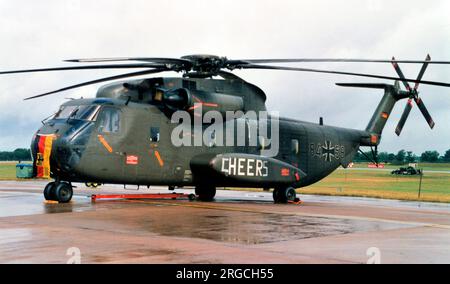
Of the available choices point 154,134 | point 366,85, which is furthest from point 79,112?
point 366,85

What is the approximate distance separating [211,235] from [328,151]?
1528 centimetres

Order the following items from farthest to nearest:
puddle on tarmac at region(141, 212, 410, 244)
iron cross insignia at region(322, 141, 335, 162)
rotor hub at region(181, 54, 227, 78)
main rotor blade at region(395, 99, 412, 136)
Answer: main rotor blade at region(395, 99, 412, 136), iron cross insignia at region(322, 141, 335, 162), rotor hub at region(181, 54, 227, 78), puddle on tarmac at region(141, 212, 410, 244)

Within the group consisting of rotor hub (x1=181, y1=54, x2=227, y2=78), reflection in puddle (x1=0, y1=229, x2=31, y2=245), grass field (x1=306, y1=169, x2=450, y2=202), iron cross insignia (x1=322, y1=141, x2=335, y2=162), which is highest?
rotor hub (x1=181, y1=54, x2=227, y2=78)

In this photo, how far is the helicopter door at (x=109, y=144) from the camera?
18922 millimetres

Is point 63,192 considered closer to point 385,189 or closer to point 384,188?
point 385,189

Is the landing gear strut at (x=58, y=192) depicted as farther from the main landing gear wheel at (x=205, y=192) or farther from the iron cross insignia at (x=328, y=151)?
the iron cross insignia at (x=328, y=151)

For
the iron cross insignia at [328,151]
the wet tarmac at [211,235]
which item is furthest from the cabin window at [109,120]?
the iron cross insignia at [328,151]

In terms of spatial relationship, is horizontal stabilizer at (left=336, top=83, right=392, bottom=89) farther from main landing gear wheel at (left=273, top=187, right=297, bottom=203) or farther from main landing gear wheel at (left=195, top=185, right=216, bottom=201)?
main landing gear wheel at (left=195, top=185, right=216, bottom=201)

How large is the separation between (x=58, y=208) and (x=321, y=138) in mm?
12677

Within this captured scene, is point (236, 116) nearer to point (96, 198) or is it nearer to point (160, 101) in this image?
point (160, 101)

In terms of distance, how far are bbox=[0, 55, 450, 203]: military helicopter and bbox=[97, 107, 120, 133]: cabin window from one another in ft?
0.11

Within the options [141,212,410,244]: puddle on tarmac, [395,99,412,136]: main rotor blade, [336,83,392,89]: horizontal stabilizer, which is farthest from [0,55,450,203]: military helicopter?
[395,99,412,136]: main rotor blade

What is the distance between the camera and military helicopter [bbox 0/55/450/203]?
727 inches
